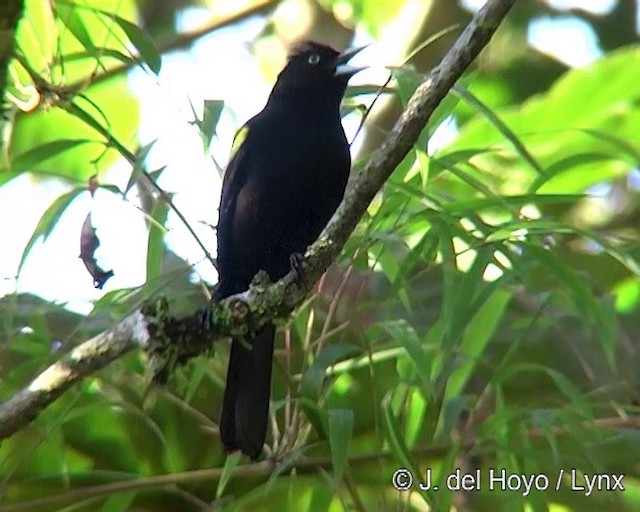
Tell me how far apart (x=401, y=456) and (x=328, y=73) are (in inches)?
42.5

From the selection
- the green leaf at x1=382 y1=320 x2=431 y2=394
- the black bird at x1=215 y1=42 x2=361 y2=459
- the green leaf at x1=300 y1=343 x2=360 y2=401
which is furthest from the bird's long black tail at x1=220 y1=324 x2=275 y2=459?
the green leaf at x1=382 y1=320 x2=431 y2=394

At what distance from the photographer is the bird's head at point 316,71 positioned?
112 inches

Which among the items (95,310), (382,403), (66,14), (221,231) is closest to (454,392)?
(382,403)

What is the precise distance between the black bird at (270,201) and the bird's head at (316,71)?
0.09 feet

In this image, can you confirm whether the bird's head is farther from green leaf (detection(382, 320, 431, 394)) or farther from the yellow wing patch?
green leaf (detection(382, 320, 431, 394))

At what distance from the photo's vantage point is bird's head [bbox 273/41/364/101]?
112 inches

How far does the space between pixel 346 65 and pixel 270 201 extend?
48cm

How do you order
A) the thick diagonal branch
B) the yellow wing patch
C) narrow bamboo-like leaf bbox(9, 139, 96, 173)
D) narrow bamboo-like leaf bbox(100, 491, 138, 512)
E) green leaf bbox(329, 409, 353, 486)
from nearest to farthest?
the thick diagonal branch → green leaf bbox(329, 409, 353, 486) → narrow bamboo-like leaf bbox(9, 139, 96, 173) → narrow bamboo-like leaf bbox(100, 491, 138, 512) → the yellow wing patch

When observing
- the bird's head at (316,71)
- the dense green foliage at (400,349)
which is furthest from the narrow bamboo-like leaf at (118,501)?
the bird's head at (316,71)

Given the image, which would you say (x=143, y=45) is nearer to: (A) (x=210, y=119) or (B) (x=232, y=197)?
(A) (x=210, y=119)

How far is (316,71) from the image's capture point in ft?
9.46

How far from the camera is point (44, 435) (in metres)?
2.20

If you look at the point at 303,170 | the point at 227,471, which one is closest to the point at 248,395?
the point at 227,471

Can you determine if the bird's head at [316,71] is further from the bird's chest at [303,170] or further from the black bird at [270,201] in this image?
the bird's chest at [303,170]
